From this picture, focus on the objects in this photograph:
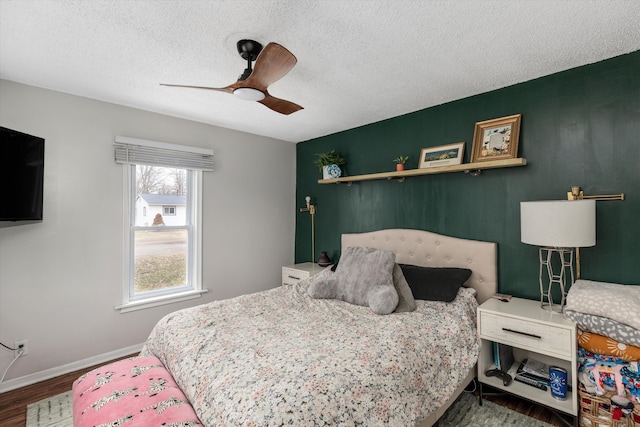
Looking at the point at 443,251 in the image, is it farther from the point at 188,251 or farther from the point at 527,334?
the point at 188,251

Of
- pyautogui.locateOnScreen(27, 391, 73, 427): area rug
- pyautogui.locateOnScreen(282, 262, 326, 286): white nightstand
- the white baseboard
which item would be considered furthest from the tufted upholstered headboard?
pyautogui.locateOnScreen(27, 391, 73, 427): area rug

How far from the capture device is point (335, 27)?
1773mm

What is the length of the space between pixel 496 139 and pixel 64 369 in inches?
170

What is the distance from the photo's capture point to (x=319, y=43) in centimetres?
193

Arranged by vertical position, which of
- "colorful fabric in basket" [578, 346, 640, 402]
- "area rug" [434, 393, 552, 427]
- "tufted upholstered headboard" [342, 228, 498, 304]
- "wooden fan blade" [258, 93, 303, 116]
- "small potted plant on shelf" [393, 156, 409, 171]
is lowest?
"area rug" [434, 393, 552, 427]

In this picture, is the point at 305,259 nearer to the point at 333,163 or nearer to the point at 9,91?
the point at 333,163

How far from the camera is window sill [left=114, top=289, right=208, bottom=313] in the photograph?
9.95 feet

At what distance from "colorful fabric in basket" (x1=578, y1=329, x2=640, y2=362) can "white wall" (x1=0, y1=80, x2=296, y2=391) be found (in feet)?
11.3

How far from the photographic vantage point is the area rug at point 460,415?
6.64ft

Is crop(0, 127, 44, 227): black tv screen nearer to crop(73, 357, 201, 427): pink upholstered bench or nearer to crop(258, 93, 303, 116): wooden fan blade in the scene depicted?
crop(73, 357, 201, 427): pink upholstered bench

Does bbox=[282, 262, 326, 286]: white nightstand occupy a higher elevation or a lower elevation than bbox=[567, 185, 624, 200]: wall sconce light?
lower

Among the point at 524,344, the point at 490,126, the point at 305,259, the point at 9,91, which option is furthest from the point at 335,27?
the point at 305,259

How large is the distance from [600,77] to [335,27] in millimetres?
1984

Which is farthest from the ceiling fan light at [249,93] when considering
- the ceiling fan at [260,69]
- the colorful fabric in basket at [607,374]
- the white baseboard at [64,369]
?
the white baseboard at [64,369]
